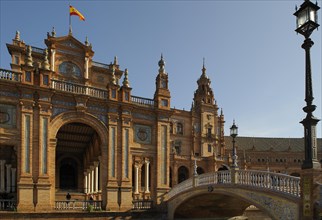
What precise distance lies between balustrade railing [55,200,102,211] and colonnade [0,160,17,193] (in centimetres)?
586

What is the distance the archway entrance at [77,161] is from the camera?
95.1ft

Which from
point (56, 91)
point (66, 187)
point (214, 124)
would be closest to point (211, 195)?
point (56, 91)

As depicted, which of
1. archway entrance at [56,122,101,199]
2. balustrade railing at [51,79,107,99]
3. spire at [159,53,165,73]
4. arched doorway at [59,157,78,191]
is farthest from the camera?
arched doorway at [59,157,78,191]

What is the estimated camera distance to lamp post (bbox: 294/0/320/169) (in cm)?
1023

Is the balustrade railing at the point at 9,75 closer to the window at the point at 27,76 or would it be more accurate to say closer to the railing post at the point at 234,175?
the window at the point at 27,76

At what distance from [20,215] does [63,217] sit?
2645 millimetres

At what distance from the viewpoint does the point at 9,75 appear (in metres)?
22.0

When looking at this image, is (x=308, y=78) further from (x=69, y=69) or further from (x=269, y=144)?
(x=269, y=144)

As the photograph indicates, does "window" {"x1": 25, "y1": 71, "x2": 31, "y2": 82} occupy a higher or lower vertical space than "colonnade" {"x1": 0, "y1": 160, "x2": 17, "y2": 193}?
higher

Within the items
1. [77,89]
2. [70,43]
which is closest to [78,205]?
[77,89]

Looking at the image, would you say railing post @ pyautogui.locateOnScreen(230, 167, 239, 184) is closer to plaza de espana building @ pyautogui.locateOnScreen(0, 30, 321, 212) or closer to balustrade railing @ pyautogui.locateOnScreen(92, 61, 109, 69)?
plaza de espana building @ pyautogui.locateOnScreen(0, 30, 321, 212)

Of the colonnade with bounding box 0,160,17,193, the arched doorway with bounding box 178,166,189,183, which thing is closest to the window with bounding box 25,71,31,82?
the colonnade with bounding box 0,160,17,193

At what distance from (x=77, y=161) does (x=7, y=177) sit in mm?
9092

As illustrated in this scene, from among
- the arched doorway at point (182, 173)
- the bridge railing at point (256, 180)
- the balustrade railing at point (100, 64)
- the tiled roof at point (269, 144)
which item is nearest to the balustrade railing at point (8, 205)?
the bridge railing at point (256, 180)
